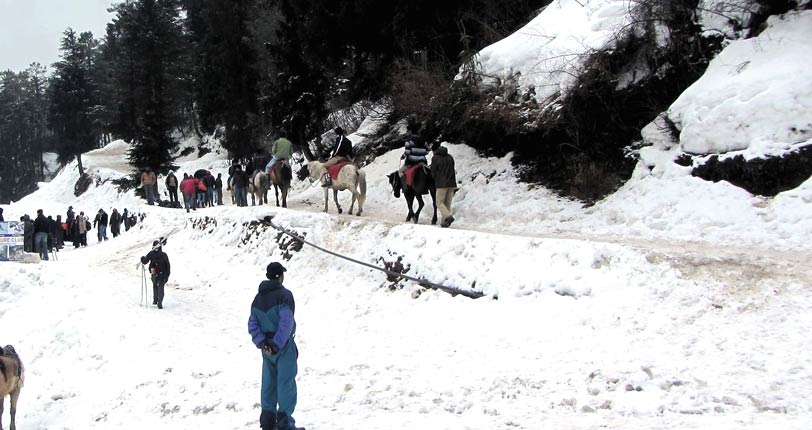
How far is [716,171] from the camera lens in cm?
1105

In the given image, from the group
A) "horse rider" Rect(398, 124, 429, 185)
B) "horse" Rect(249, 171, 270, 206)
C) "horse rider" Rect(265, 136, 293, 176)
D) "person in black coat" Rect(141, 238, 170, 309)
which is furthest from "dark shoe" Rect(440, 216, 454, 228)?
"horse" Rect(249, 171, 270, 206)

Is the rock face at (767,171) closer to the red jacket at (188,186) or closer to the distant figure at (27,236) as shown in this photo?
the red jacket at (188,186)

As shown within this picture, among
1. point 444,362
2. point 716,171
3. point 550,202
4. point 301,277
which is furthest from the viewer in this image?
point 550,202

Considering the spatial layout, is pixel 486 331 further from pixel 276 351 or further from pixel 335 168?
Result: pixel 335 168

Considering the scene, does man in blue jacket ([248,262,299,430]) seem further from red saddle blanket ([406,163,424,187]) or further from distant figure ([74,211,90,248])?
distant figure ([74,211,90,248])

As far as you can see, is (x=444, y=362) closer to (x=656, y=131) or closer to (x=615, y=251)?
(x=615, y=251)

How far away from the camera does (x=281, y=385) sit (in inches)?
225

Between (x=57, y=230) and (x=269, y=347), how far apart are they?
24160 mm

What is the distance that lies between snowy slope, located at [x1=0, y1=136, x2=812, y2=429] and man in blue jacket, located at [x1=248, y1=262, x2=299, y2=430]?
1.73 ft

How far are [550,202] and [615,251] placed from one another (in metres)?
5.92

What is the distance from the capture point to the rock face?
9922mm

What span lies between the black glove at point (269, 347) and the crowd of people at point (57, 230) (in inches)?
734

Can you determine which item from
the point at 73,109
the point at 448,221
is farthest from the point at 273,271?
the point at 73,109

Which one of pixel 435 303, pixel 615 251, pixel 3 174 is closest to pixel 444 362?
pixel 435 303
